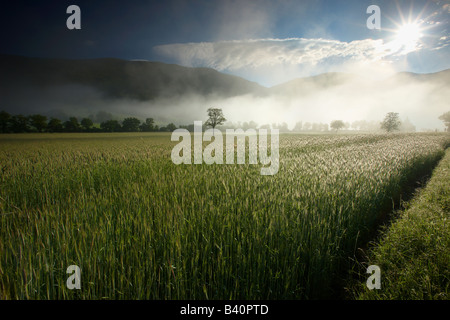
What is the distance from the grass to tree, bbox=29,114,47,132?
66.8 m

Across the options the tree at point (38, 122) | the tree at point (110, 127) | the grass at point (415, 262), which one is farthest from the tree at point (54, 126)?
the grass at point (415, 262)

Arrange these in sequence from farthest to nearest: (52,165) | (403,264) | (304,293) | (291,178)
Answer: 1. (52,165)
2. (291,178)
3. (403,264)
4. (304,293)

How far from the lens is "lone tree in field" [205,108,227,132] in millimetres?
78875

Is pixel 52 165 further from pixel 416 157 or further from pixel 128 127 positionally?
pixel 128 127

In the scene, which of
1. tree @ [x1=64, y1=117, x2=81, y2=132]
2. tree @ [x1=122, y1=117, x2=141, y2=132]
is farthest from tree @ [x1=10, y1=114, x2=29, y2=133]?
tree @ [x1=122, y1=117, x2=141, y2=132]

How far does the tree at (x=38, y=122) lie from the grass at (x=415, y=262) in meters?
66.8

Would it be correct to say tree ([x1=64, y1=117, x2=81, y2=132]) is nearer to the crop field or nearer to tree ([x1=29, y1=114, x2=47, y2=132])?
tree ([x1=29, y1=114, x2=47, y2=132])

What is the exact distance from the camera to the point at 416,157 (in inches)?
411

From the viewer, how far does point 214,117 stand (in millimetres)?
79500

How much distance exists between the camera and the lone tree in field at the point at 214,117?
78875 millimetres

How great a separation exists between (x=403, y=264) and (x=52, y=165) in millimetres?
9190

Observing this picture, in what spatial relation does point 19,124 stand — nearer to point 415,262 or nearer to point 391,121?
point 415,262

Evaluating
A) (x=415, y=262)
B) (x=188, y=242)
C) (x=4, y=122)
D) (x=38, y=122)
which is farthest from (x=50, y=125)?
(x=415, y=262)
